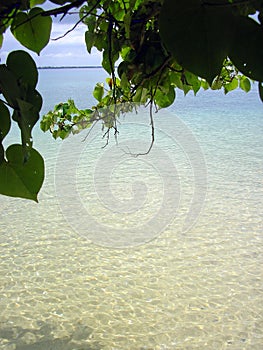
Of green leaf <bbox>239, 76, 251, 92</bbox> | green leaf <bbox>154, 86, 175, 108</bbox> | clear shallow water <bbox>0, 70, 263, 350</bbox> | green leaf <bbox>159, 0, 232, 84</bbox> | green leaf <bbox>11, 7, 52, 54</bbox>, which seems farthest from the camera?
clear shallow water <bbox>0, 70, 263, 350</bbox>

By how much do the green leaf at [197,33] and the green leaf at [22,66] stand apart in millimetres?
91

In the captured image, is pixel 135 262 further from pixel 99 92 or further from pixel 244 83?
pixel 244 83

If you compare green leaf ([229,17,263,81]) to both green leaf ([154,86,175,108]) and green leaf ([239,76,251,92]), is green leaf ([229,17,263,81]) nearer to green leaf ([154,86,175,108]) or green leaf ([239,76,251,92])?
green leaf ([154,86,175,108])

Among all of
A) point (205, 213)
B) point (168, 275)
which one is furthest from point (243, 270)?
point (205, 213)

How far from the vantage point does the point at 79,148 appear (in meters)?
5.68

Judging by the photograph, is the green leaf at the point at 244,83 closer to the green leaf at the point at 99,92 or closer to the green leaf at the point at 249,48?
the green leaf at the point at 99,92

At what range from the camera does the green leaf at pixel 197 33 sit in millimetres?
167

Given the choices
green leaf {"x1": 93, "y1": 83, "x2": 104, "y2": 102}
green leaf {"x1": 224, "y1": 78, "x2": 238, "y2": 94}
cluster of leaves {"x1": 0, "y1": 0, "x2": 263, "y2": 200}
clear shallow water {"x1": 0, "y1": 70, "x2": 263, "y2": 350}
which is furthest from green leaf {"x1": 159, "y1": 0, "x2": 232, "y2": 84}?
clear shallow water {"x1": 0, "y1": 70, "x2": 263, "y2": 350}

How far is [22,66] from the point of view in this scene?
236 mm

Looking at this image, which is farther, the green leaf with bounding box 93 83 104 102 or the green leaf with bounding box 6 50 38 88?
the green leaf with bounding box 93 83 104 102

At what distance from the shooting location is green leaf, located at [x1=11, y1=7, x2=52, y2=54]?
0.93ft

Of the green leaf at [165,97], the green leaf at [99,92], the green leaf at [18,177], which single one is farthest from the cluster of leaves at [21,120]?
the green leaf at [99,92]

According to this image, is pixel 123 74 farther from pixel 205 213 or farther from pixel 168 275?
pixel 205 213

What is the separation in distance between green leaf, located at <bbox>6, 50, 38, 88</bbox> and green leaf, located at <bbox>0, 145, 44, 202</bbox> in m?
0.04
